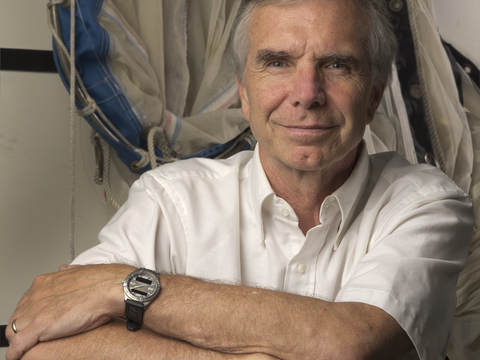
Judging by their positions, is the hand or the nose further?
the nose

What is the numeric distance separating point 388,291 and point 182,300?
40 cm

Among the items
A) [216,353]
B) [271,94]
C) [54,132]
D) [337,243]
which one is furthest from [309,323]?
[54,132]

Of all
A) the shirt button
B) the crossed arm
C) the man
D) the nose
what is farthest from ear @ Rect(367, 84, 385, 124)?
the crossed arm

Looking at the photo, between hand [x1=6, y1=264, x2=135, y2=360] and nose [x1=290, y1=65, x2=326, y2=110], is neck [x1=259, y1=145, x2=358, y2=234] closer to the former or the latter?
nose [x1=290, y1=65, x2=326, y2=110]

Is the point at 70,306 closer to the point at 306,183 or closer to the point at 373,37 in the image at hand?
the point at 306,183

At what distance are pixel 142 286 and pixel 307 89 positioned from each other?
0.56 metres

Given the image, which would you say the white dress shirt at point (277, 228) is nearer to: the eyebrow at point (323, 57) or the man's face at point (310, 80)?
the man's face at point (310, 80)

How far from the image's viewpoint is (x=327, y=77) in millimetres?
1175

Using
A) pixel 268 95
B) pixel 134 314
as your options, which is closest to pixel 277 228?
pixel 268 95

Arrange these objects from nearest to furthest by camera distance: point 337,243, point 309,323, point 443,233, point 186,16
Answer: point 309,323, point 443,233, point 337,243, point 186,16

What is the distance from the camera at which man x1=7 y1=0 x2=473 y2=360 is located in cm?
93

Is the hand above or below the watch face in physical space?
below

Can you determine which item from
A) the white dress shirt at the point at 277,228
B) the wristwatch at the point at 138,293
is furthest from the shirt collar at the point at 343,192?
the wristwatch at the point at 138,293

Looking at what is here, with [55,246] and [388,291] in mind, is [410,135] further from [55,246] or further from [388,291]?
[55,246]
